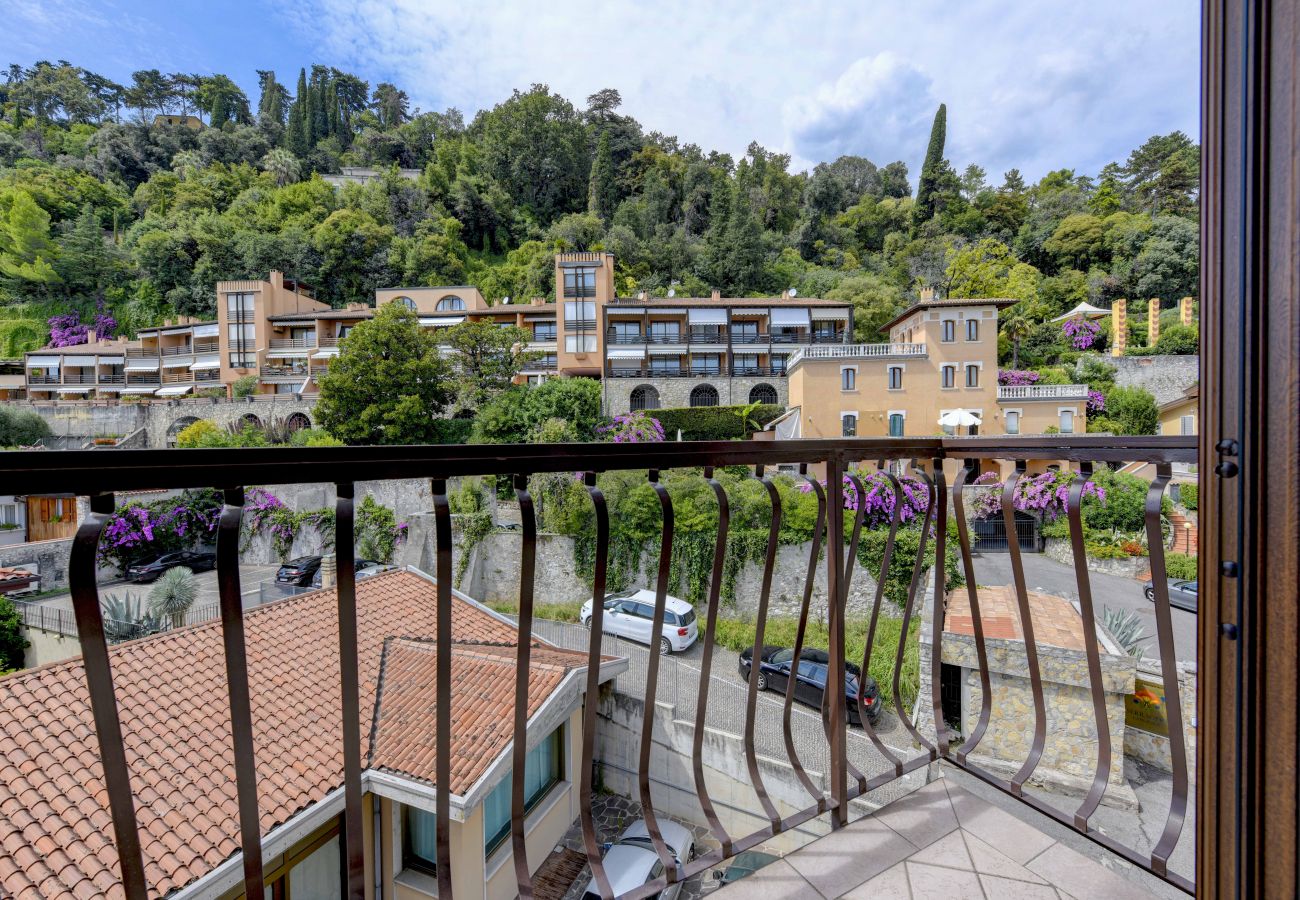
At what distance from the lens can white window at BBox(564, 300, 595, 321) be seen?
24.5 meters

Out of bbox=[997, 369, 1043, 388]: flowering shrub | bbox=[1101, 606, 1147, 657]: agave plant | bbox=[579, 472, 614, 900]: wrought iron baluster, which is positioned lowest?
bbox=[1101, 606, 1147, 657]: agave plant

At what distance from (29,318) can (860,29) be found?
44.5 metres

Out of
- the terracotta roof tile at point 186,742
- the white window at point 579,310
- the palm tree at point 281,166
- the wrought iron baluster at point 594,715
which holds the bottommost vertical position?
the terracotta roof tile at point 186,742

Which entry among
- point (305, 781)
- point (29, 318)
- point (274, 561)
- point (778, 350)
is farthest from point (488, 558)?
point (29, 318)

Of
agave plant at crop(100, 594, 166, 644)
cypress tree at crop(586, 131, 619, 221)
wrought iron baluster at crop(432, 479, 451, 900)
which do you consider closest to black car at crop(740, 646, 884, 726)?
wrought iron baluster at crop(432, 479, 451, 900)

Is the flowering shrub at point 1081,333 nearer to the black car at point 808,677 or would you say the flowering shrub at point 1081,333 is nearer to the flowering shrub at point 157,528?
the black car at point 808,677

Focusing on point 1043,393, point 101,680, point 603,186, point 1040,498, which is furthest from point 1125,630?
point 603,186

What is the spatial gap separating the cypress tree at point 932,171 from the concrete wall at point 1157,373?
16.7 metres

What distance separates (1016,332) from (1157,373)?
4829 mm

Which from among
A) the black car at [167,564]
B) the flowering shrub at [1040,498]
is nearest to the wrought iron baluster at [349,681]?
the flowering shrub at [1040,498]

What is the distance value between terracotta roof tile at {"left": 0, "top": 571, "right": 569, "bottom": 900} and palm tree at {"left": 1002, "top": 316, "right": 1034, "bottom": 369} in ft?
71.9

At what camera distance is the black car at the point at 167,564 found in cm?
1373

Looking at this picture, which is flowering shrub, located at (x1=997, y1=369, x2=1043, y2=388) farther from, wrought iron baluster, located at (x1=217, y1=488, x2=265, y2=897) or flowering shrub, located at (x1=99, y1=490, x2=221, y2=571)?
flowering shrub, located at (x1=99, y1=490, x2=221, y2=571)

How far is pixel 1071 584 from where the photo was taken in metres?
12.3
